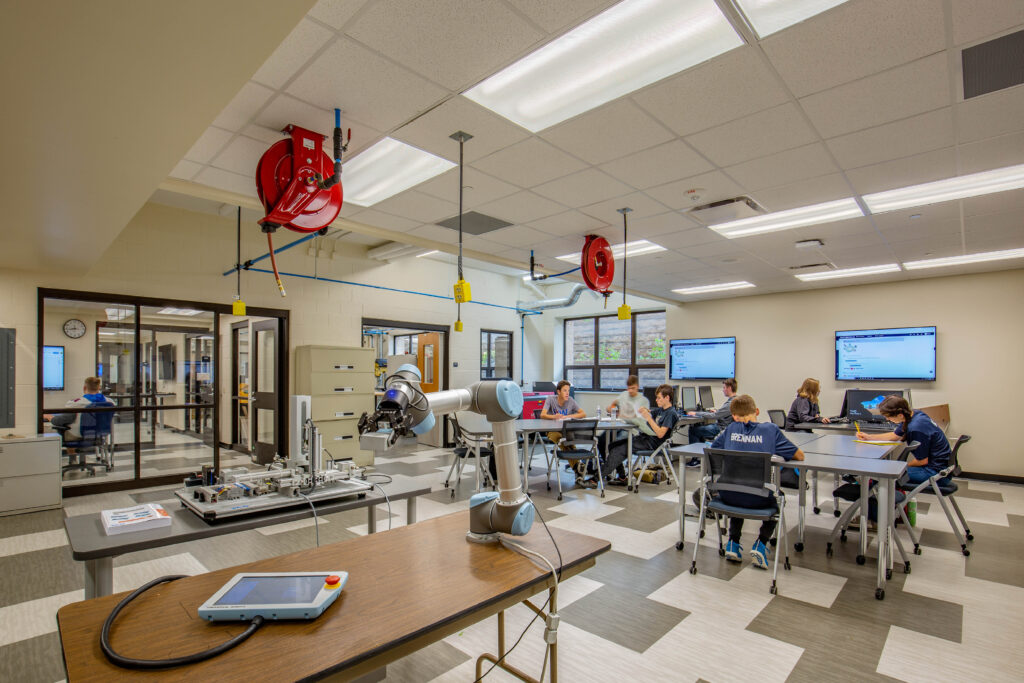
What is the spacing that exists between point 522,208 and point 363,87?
2.05 meters

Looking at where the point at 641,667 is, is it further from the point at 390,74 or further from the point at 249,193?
the point at 249,193

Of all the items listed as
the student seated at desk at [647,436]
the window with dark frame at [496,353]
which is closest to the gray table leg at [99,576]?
the student seated at desk at [647,436]

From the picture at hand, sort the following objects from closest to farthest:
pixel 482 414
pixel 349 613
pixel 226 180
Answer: pixel 349 613, pixel 482 414, pixel 226 180

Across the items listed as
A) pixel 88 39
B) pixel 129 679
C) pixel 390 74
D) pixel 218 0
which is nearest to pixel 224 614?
pixel 129 679

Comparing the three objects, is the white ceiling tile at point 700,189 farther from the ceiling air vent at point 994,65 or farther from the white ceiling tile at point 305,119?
the white ceiling tile at point 305,119

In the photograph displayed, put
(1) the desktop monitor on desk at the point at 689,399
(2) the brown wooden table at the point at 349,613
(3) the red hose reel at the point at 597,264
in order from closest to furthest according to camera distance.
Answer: (2) the brown wooden table at the point at 349,613 → (3) the red hose reel at the point at 597,264 → (1) the desktop monitor on desk at the point at 689,399

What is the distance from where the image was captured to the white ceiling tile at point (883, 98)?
246cm

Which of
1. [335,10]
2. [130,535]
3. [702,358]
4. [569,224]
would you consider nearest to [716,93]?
[335,10]

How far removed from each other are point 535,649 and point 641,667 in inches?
19.8

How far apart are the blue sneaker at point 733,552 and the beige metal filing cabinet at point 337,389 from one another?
16.0 ft

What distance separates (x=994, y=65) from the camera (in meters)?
2.39

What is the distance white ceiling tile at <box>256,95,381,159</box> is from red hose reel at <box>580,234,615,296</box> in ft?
8.07

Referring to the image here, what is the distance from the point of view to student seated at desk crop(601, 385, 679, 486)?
5.75 metres

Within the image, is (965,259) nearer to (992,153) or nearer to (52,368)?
(992,153)
